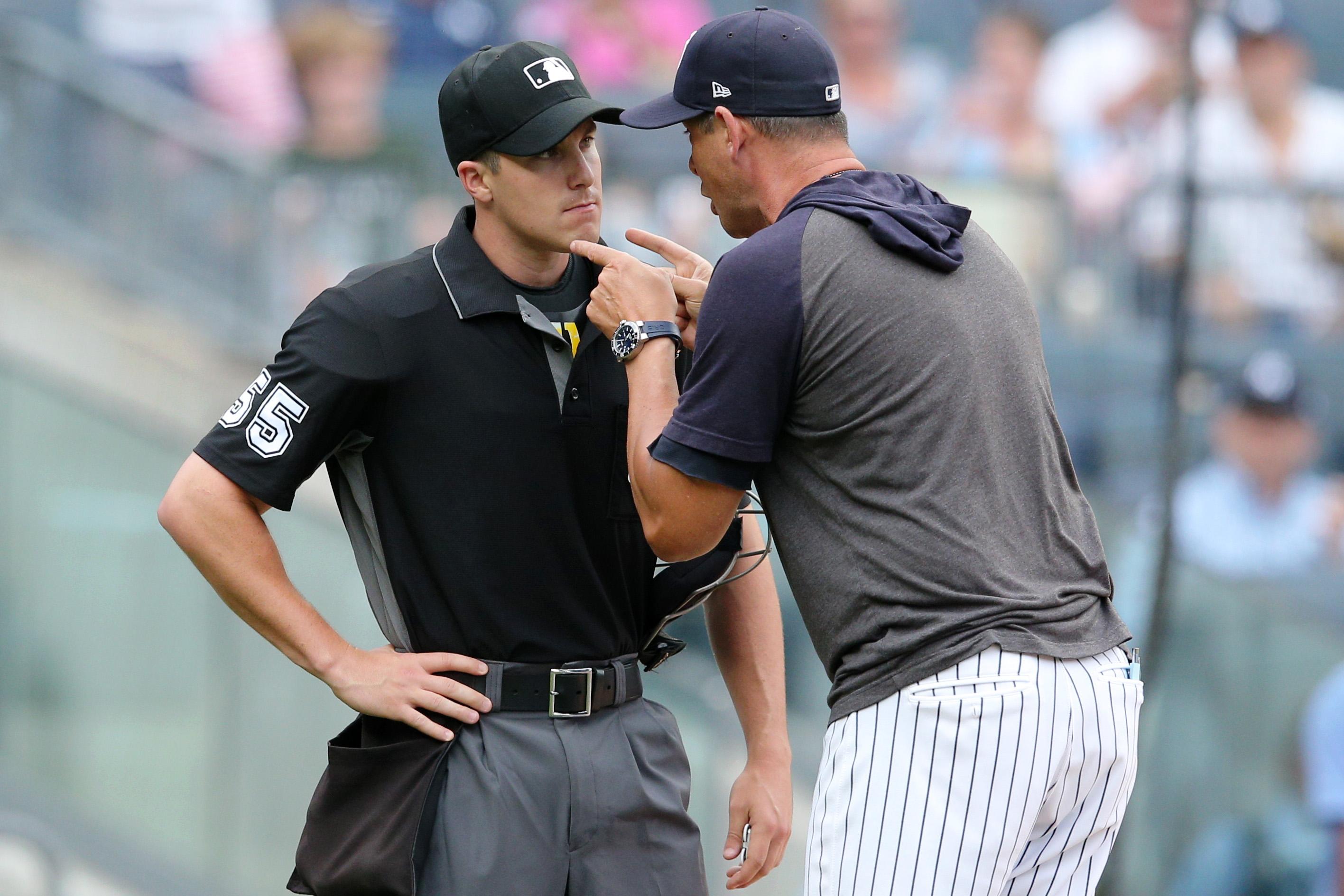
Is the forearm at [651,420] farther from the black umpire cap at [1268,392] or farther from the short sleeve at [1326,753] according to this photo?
the black umpire cap at [1268,392]

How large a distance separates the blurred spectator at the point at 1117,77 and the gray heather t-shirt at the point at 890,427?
197 inches

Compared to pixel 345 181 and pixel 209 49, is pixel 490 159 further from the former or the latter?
pixel 209 49

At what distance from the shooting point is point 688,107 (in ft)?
8.42

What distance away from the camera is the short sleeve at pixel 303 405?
255 centimetres

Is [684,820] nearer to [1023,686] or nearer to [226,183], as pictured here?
[1023,686]

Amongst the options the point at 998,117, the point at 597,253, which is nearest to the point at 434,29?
the point at 998,117

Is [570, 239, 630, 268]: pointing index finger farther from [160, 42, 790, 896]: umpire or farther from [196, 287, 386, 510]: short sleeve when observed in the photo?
[196, 287, 386, 510]: short sleeve

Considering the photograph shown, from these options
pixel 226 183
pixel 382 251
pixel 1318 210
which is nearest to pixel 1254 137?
pixel 1318 210

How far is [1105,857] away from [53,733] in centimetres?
494

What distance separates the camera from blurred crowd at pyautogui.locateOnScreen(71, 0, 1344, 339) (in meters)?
6.65

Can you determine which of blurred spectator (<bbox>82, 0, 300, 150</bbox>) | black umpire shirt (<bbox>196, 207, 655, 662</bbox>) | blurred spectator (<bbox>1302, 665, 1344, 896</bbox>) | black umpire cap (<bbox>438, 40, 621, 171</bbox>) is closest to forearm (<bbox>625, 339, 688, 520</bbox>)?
black umpire shirt (<bbox>196, 207, 655, 662</bbox>)

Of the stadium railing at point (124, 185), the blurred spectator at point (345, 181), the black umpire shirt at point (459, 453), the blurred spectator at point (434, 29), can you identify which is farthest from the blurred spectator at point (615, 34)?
the black umpire shirt at point (459, 453)

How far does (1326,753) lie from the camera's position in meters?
5.42

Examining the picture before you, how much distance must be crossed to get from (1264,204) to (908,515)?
5282 millimetres
